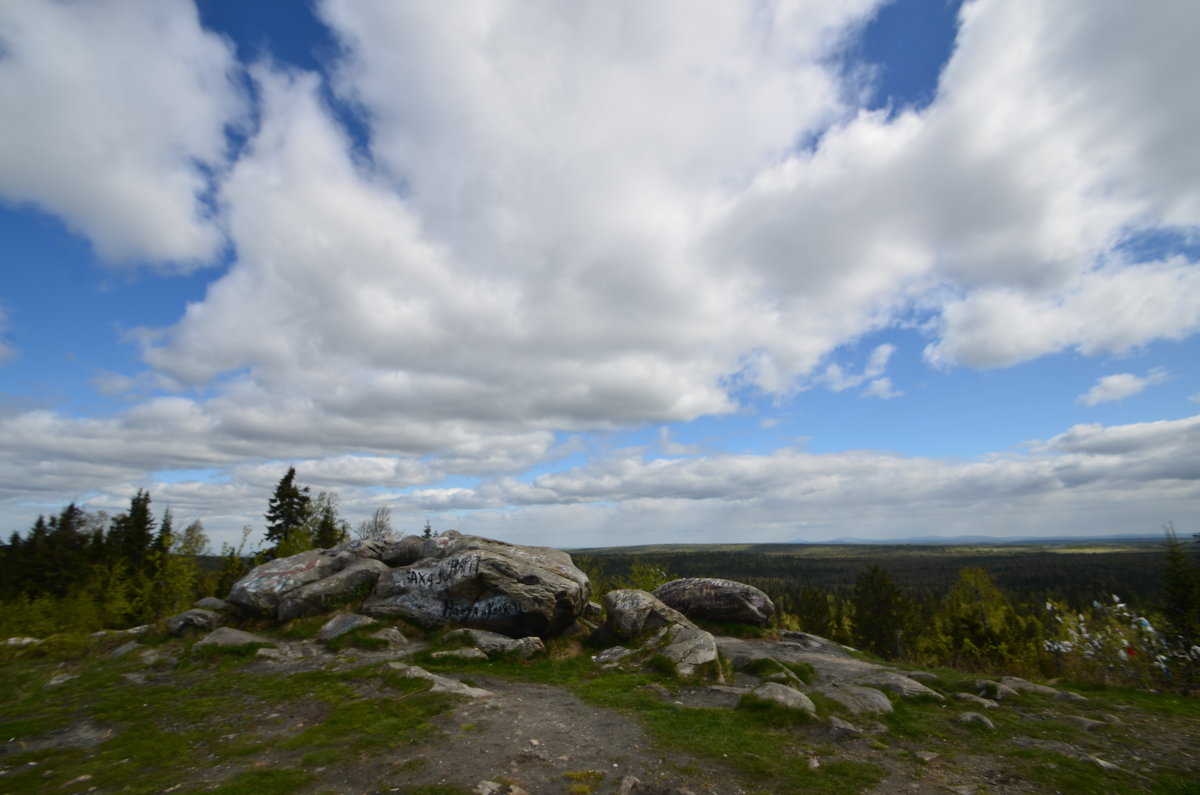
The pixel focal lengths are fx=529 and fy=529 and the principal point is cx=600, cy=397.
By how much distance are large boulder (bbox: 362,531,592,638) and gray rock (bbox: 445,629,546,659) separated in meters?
1.02

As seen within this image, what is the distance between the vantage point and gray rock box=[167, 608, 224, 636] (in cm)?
2306

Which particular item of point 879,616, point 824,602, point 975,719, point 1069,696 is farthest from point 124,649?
point 824,602

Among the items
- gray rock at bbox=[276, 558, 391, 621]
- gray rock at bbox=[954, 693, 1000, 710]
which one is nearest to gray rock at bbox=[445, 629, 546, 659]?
gray rock at bbox=[276, 558, 391, 621]

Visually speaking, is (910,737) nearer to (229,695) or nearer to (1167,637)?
(1167,637)

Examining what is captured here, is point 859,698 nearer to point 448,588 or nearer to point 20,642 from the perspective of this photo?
A: point 448,588

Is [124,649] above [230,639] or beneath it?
beneath

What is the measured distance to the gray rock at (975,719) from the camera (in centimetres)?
1329

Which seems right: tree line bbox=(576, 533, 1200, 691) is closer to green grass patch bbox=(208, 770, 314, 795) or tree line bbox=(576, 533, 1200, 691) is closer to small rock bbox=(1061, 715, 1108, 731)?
small rock bbox=(1061, 715, 1108, 731)

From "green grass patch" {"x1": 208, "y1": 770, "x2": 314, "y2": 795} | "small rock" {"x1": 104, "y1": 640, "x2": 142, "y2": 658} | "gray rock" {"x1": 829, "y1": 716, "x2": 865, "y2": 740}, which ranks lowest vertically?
"small rock" {"x1": 104, "y1": 640, "x2": 142, "y2": 658}

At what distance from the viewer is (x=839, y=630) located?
6519 centimetres

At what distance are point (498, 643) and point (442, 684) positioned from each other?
5179 millimetres

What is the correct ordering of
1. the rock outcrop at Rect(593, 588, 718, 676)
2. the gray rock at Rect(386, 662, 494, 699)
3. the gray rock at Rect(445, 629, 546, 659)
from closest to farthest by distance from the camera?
the gray rock at Rect(386, 662, 494, 699), the rock outcrop at Rect(593, 588, 718, 676), the gray rock at Rect(445, 629, 546, 659)

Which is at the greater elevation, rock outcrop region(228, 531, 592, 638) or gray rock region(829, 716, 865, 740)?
rock outcrop region(228, 531, 592, 638)

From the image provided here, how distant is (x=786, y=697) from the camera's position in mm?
13750
